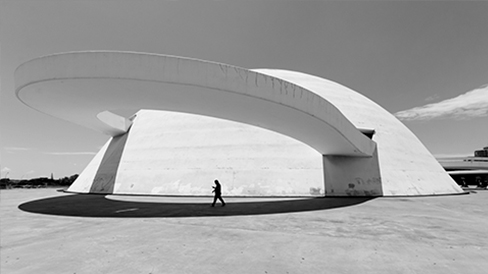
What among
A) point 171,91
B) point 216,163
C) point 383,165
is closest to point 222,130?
point 216,163

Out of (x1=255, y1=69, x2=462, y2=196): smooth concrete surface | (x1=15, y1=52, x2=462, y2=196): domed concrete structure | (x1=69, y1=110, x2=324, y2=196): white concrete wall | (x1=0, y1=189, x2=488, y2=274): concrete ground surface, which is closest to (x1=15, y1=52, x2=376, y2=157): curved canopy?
(x1=15, y1=52, x2=462, y2=196): domed concrete structure

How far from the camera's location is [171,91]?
10.1 m

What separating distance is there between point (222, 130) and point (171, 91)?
309 inches

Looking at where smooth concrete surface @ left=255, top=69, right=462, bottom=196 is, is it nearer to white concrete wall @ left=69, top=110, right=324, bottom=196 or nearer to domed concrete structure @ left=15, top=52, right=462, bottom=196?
domed concrete structure @ left=15, top=52, right=462, bottom=196

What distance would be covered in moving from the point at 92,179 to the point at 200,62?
1463cm

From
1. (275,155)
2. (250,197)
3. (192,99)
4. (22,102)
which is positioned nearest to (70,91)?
(22,102)

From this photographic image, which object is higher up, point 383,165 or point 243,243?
point 383,165

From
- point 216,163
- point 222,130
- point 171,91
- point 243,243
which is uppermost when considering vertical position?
point 222,130

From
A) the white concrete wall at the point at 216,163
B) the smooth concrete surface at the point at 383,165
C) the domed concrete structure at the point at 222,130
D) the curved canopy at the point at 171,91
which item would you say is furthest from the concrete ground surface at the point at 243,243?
the smooth concrete surface at the point at 383,165

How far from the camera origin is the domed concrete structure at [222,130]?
375 inches

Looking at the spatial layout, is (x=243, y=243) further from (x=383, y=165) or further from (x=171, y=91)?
(x=383, y=165)

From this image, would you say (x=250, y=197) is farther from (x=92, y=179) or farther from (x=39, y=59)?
(x=92, y=179)

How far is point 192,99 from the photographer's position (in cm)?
1084

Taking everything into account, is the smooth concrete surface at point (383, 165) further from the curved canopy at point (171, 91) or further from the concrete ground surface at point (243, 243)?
the concrete ground surface at point (243, 243)
